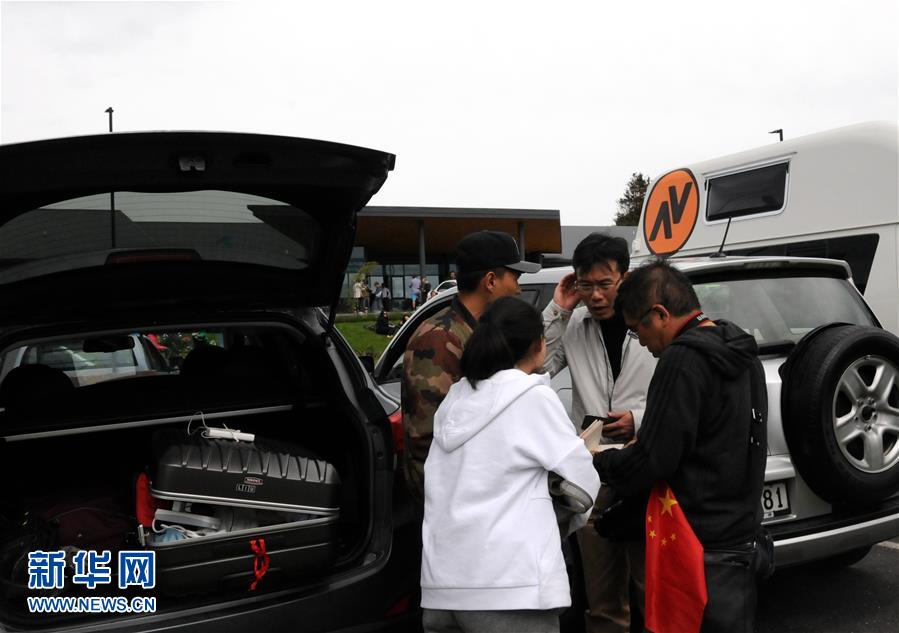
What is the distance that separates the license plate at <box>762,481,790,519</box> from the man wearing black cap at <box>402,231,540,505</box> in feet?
4.65

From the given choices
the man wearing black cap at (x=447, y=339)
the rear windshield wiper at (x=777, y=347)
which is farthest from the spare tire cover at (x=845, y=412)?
the man wearing black cap at (x=447, y=339)

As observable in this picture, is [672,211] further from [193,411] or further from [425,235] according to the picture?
[425,235]

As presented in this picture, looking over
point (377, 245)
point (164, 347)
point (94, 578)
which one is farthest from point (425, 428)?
point (377, 245)

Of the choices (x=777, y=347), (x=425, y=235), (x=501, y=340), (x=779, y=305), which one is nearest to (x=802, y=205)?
(x=779, y=305)

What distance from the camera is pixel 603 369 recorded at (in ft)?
10.1

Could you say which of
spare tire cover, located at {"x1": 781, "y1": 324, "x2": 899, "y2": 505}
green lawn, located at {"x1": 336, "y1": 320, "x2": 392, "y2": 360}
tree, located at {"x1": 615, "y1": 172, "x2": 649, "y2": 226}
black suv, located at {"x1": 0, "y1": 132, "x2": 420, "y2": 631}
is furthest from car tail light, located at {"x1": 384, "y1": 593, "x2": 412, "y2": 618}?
tree, located at {"x1": 615, "y1": 172, "x2": 649, "y2": 226}

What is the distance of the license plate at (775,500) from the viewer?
314 centimetres

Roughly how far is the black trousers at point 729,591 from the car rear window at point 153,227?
1860 millimetres

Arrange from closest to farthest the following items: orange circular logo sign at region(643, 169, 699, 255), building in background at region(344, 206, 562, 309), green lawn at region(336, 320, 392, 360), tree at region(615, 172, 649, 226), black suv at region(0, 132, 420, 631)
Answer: black suv at region(0, 132, 420, 631)
orange circular logo sign at region(643, 169, 699, 255)
green lawn at region(336, 320, 392, 360)
building in background at region(344, 206, 562, 309)
tree at region(615, 172, 649, 226)

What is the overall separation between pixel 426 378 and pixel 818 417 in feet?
5.42

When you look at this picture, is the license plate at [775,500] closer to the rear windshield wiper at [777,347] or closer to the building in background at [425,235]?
the rear windshield wiper at [777,347]

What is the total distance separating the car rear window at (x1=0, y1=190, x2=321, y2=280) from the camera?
2.64 meters

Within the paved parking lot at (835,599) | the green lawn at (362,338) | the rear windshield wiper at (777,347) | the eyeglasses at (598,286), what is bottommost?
the green lawn at (362,338)

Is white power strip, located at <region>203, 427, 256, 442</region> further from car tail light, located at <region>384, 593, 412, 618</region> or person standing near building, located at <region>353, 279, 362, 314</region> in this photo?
person standing near building, located at <region>353, 279, 362, 314</region>
